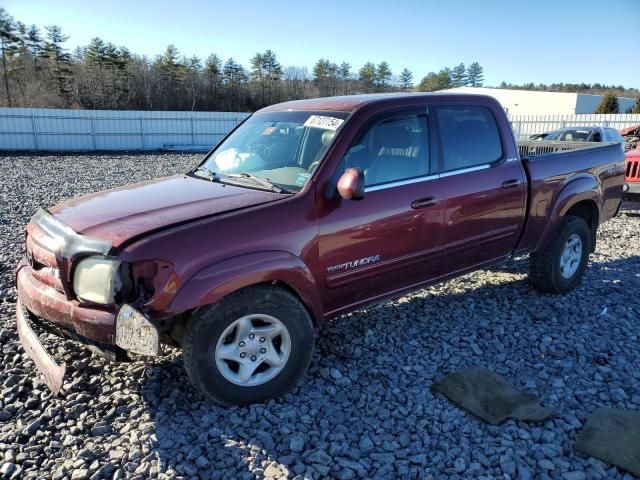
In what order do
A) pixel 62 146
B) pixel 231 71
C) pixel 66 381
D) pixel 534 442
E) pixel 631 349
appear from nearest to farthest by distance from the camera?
pixel 534 442, pixel 66 381, pixel 631 349, pixel 62 146, pixel 231 71

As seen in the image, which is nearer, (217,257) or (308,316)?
(217,257)

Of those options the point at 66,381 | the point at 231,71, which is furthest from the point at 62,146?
the point at 231,71

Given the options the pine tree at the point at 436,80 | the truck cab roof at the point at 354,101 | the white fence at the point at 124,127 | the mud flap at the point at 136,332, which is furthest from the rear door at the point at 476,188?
the pine tree at the point at 436,80

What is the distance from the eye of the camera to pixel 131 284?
2.71 meters

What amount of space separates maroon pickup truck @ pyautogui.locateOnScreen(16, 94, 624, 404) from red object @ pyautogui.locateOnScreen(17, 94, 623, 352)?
11 mm

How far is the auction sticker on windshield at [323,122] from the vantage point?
356 centimetres

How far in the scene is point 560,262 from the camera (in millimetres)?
5031

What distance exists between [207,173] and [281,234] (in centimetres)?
131

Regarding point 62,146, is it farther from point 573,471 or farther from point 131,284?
point 573,471

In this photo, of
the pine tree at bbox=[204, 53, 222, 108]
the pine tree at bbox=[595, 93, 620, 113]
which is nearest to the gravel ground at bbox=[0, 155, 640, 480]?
the pine tree at bbox=[595, 93, 620, 113]

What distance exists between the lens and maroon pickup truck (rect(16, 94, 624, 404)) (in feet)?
9.07

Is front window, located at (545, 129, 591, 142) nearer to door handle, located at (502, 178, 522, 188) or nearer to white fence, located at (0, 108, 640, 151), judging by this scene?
white fence, located at (0, 108, 640, 151)

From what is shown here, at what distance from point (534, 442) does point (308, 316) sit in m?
1.52

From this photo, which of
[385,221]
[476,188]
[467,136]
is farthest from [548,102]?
[385,221]
